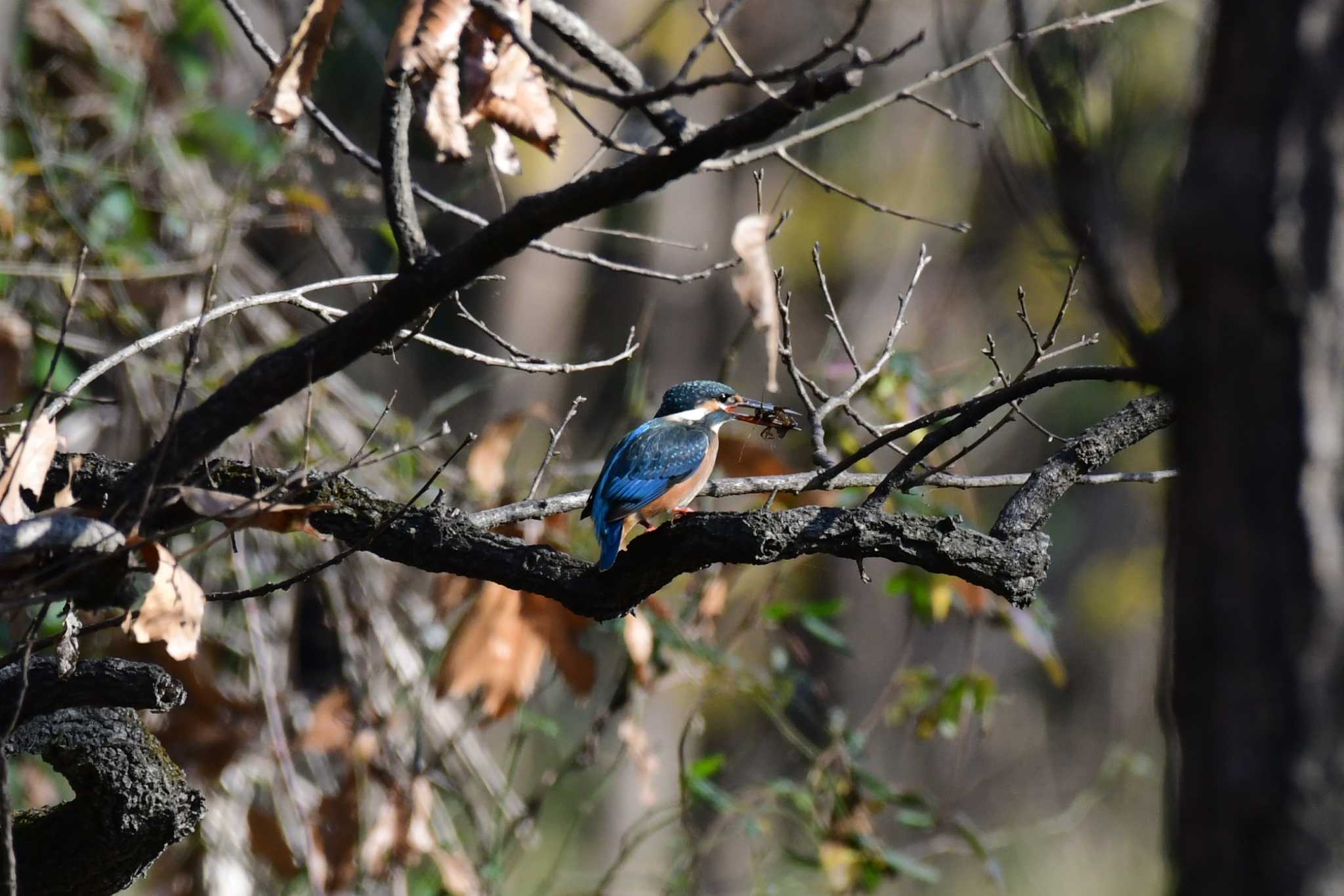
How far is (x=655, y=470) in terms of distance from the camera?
3742 millimetres

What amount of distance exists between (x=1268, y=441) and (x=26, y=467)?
1.75 metres

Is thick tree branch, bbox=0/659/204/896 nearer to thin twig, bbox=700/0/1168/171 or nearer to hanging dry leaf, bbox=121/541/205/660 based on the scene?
hanging dry leaf, bbox=121/541/205/660

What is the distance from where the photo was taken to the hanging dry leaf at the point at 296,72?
199 cm

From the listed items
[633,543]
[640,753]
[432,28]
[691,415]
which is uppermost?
[691,415]

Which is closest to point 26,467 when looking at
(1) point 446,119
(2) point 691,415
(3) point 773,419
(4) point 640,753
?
(1) point 446,119

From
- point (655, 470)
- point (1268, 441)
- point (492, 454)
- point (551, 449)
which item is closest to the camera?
point (1268, 441)

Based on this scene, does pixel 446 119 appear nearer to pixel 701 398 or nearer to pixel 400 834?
pixel 701 398

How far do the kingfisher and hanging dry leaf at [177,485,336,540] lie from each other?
1.17 m

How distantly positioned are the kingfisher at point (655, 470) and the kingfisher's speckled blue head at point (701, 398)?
1cm

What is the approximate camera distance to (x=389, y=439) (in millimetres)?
5137

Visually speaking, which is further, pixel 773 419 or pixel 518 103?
pixel 773 419

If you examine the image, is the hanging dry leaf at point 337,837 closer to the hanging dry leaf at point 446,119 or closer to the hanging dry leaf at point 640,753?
the hanging dry leaf at point 640,753

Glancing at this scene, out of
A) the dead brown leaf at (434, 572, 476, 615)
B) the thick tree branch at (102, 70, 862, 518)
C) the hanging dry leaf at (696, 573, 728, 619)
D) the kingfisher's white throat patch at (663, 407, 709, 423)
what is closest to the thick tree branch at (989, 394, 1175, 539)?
the thick tree branch at (102, 70, 862, 518)

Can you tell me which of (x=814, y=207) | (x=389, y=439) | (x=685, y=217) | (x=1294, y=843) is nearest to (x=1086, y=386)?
(x=814, y=207)
